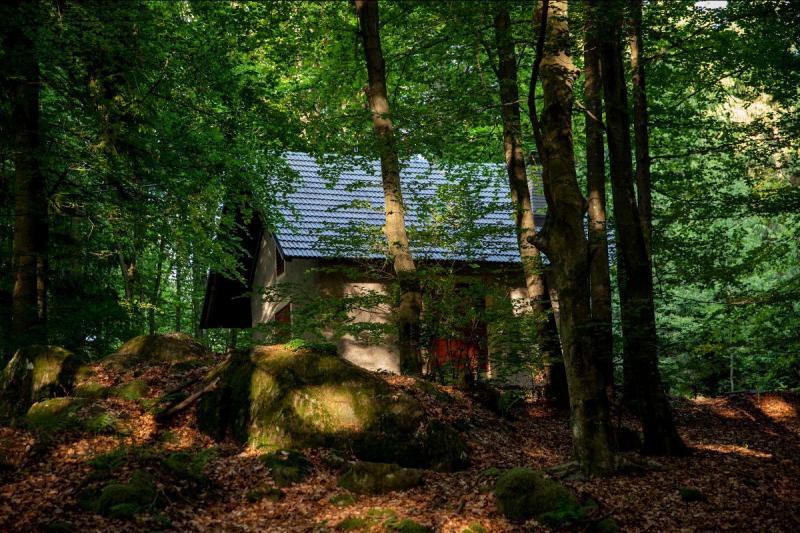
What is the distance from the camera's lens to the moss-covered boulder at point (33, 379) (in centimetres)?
930

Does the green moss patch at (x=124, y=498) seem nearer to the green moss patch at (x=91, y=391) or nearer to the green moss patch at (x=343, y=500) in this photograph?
the green moss patch at (x=343, y=500)

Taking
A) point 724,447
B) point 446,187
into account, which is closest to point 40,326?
point 446,187

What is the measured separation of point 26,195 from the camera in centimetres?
1105

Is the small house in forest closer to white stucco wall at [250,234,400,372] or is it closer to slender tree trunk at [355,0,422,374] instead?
white stucco wall at [250,234,400,372]

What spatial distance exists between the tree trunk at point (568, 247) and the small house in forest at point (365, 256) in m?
3.70

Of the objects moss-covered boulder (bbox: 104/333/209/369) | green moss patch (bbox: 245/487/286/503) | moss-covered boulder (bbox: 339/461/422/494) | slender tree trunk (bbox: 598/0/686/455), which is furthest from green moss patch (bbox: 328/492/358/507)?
moss-covered boulder (bbox: 104/333/209/369)

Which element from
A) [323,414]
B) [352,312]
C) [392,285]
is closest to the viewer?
[323,414]

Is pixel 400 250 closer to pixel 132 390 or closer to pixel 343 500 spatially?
pixel 132 390

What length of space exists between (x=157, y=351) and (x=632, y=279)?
7.77 m

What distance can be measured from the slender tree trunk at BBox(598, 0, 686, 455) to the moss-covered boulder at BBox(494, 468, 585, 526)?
3.08m

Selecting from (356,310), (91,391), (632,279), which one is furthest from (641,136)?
(91,391)

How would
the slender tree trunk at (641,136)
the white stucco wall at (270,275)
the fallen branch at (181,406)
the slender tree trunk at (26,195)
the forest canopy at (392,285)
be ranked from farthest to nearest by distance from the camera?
1. the white stucco wall at (270,275)
2. the slender tree trunk at (641,136)
3. the slender tree trunk at (26,195)
4. the fallen branch at (181,406)
5. the forest canopy at (392,285)

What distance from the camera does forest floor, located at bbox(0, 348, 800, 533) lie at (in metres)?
6.22

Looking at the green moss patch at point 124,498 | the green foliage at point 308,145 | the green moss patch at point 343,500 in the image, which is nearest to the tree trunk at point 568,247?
the green foliage at point 308,145
